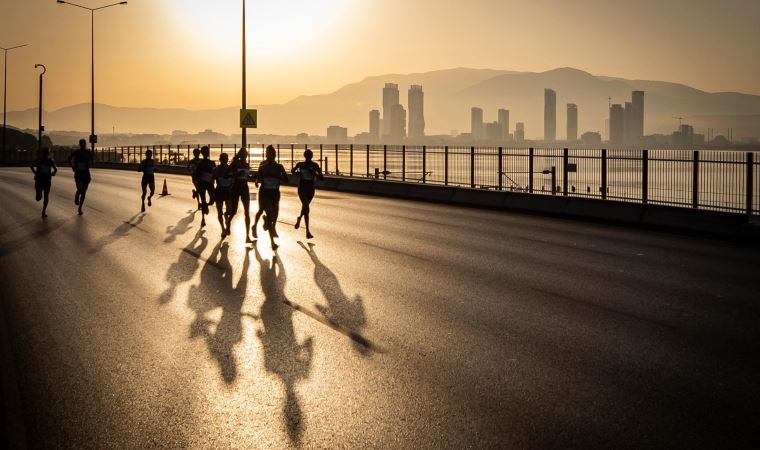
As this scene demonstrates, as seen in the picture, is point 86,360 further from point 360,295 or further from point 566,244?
point 566,244

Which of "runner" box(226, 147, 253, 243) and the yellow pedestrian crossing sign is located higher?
the yellow pedestrian crossing sign

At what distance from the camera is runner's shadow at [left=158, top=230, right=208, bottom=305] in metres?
10.9

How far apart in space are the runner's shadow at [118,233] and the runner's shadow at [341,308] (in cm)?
528

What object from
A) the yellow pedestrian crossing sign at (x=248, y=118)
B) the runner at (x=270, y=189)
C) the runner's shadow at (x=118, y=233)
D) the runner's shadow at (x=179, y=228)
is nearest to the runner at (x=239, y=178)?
the runner at (x=270, y=189)

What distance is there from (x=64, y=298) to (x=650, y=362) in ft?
23.5

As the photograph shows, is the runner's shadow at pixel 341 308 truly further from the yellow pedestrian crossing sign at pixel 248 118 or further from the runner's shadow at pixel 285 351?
the yellow pedestrian crossing sign at pixel 248 118

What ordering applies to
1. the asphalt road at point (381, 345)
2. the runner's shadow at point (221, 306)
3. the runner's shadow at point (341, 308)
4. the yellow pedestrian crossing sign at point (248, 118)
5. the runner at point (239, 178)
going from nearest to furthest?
1. the asphalt road at point (381, 345)
2. the runner's shadow at point (221, 306)
3. the runner's shadow at point (341, 308)
4. the runner at point (239, 178)
5. the yellow pedestrian crossing sign at point (248, 118)

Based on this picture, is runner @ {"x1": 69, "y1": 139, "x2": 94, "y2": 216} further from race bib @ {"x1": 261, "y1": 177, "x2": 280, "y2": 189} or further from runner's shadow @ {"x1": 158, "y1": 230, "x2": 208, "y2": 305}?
race bib @ {"x1": 261, "y1": 177, "x2": 280, "y2": 189}

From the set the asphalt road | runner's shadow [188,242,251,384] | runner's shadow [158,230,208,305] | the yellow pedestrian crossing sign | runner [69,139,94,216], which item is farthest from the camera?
the yellow pedestrian crossing sign

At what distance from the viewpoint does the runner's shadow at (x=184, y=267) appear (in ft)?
35.9

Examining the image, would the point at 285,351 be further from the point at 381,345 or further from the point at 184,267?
the point at 184,267

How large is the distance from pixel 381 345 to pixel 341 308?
6.37ft

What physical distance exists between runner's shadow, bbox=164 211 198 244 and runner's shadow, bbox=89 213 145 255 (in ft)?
2.95

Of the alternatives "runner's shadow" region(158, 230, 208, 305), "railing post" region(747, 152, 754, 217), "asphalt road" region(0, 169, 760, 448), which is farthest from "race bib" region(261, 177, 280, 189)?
"railing post" region(747, 152, 754, 217)
